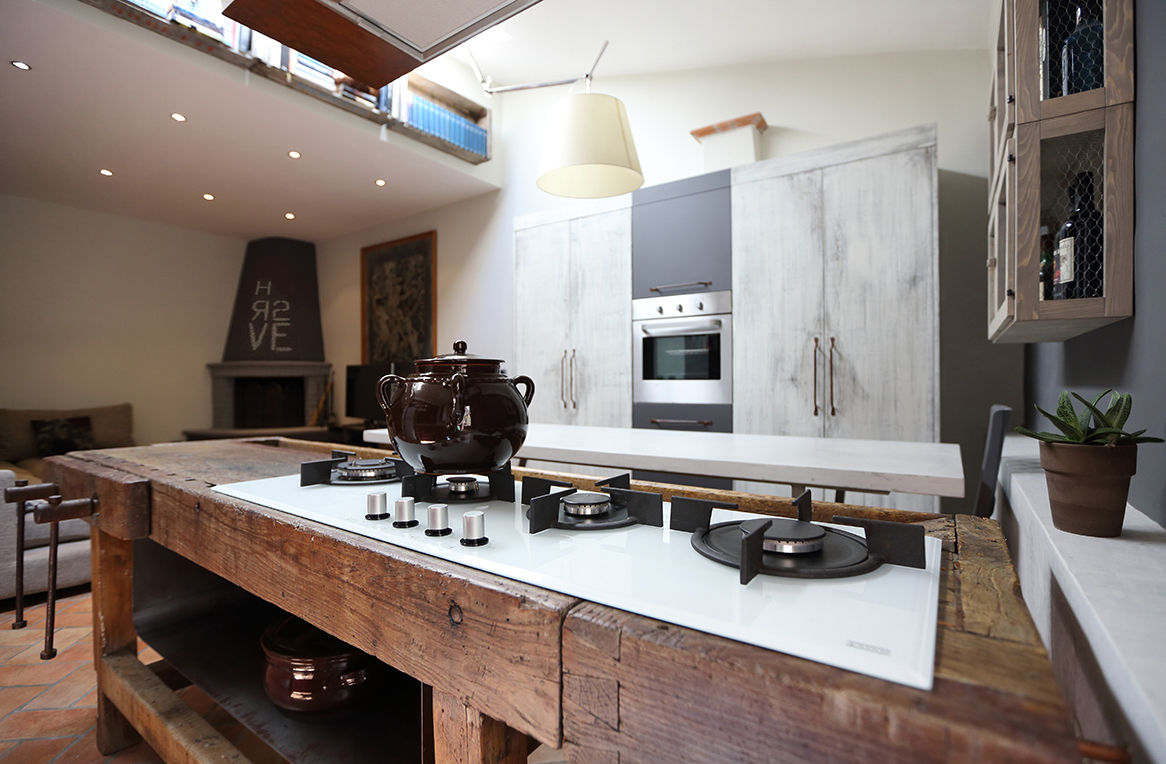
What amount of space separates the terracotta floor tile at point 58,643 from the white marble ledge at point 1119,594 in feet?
9.81

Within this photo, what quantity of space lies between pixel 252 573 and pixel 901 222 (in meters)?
2.98

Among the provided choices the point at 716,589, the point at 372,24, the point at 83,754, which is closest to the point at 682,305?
→ the point at 372,24

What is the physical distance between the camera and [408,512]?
0.72 meters

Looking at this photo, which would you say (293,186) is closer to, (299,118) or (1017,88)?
(299,118)

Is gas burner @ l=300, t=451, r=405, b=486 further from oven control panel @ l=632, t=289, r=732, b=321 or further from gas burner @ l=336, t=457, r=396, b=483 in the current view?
oven control panel @ l=632, t=289, r=732, b=321

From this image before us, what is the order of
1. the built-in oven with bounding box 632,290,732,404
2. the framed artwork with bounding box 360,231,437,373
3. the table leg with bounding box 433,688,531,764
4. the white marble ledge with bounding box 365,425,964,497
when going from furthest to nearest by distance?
the framed artwork with bounding box 360,231,437,373, the built-in oven with bounding box 632,290,732,404, the white marble ledge with bounding box 365,425,964,497, the table leg with bounding box 433,688,531,764

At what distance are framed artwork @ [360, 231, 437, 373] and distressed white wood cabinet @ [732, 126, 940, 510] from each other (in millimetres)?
3286

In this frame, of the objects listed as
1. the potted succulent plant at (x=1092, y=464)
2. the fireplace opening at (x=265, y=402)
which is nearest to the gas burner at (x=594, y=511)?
the potted succulent plant at (x=1092, y=464)

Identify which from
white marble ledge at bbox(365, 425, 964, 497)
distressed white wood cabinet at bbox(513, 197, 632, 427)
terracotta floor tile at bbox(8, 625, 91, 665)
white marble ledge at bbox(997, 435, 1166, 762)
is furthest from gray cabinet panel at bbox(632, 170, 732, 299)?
terracotta floor tile at bbox(8, 625, 91, 665)

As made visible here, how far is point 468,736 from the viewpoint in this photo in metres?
0.56

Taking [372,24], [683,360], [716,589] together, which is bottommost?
[716,589]

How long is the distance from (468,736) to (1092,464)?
0.97m

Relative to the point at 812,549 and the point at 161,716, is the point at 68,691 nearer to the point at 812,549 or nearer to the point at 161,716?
the point at 161,716

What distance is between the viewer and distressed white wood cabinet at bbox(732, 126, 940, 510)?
2664 mm
